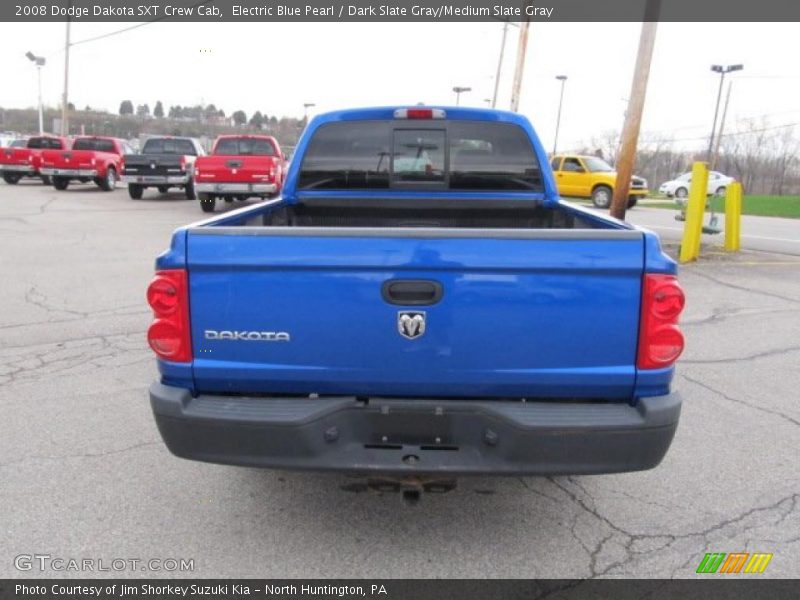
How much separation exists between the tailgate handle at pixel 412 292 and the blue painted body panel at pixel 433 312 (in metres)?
0.02

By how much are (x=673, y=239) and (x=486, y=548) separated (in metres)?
13.3

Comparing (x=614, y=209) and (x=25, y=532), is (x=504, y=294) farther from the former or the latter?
(x=614, y=209)

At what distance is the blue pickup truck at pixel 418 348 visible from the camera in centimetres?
244

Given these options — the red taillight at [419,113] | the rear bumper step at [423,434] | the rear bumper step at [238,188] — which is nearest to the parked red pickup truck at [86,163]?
the rear bumper step at [238,188]

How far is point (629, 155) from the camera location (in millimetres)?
11156

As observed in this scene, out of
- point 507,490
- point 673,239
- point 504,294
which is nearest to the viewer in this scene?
point 504,294

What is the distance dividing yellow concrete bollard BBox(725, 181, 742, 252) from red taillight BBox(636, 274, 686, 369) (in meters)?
10.5

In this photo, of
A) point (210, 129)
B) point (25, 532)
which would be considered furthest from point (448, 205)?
point (210, 129)

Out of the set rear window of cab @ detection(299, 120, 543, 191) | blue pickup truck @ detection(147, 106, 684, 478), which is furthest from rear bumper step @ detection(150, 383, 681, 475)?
rear window of cab @ detection(299, 120, 543, 191)

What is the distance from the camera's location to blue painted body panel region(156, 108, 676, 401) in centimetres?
243

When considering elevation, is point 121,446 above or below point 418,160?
below
